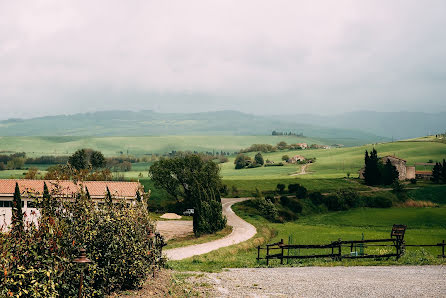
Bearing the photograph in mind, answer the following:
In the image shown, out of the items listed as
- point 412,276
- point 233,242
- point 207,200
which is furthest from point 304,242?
point 412,276

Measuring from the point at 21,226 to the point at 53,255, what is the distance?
180cm

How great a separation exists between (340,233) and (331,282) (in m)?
39.6

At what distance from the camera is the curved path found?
43.6 m

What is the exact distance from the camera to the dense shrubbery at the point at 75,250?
15859mm

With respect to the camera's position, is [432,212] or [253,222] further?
[432,212]

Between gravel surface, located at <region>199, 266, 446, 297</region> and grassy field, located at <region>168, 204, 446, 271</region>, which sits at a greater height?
gravel surface, located at <region>199, 266, 446, 297</region>

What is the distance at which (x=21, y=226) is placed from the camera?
17.4 metres

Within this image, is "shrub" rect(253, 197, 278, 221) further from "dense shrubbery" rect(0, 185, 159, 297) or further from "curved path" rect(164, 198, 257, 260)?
"dense shrubbery" rect(0, 185, 159, 297)

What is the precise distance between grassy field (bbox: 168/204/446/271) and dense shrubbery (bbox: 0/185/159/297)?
10.9m

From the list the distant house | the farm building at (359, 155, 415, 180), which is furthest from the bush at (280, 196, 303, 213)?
the distant house

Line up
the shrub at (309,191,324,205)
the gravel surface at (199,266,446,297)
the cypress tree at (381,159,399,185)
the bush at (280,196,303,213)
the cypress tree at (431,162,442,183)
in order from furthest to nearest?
1. the cypress tree at (431,162,442,183)
2. the cypress tree at (381,159,399,185)
3. the shrub at (309,191,324,205)
4. the bush at (280,196,303,213)
5. the gravel surface at (199,266,446,297)

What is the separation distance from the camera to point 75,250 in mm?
17875

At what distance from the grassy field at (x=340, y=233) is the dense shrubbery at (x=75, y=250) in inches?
428

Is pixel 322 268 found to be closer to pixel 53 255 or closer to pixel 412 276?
pixel 412 276
